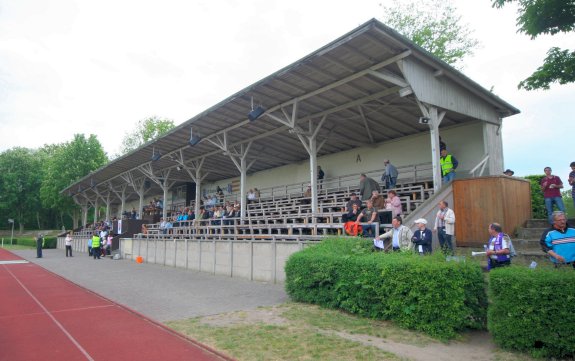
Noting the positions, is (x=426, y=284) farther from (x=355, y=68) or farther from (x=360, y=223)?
(x=355, y=68)

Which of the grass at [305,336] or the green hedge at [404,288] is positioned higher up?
the green hedge at [404,288]

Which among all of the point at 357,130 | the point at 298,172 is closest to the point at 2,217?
the point at 298,172

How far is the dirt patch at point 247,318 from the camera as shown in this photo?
690 centimetres

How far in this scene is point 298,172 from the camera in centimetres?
2236

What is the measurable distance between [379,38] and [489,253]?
5821 mm

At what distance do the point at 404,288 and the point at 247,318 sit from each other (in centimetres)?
299

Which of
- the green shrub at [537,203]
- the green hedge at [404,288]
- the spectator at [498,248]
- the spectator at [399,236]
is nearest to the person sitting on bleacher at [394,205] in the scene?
the spectator at [399,236]

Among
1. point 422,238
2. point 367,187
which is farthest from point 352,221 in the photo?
point 422,238

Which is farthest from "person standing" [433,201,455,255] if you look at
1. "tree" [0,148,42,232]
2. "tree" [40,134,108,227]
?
"tree" [0,148,42,232]

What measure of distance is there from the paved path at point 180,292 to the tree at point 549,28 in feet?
29.6

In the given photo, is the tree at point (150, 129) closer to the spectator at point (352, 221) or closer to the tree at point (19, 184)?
the tree at point (19, 184)

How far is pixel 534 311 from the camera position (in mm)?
4875

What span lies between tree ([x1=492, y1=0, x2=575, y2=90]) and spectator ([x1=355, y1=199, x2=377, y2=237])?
535cm

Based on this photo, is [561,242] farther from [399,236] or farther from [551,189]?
[551,189]
